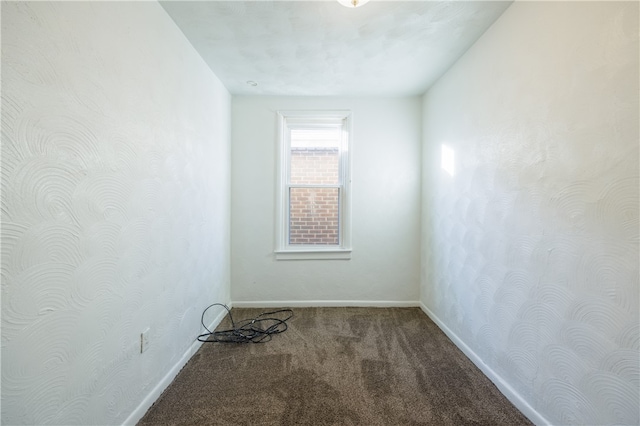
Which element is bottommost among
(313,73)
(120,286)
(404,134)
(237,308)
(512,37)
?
(237,308)

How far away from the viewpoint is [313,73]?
2215 millimetres

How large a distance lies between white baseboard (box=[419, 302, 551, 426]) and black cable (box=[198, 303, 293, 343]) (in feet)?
4.68

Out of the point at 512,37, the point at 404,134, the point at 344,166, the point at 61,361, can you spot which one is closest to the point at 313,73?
the point at 344,166

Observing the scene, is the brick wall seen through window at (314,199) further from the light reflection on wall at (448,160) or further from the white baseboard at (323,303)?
the light reflection on wall at (448,160)

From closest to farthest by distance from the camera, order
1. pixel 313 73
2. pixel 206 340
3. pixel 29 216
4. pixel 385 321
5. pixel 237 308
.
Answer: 1. pixel 29 216
2. pixel 206 340
3. pixel 313 73
4. pixel 385 321
5. pixel 237 308

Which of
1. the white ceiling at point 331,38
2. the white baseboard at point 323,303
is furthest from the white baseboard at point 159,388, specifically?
the white ceiling at point 331,38

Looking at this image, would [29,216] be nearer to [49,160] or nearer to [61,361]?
[49,160]

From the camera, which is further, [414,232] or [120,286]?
[414,232]

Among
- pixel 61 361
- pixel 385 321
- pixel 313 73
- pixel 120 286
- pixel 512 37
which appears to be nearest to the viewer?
pixel 61 361

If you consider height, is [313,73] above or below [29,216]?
above

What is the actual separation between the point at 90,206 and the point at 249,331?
1.65 m

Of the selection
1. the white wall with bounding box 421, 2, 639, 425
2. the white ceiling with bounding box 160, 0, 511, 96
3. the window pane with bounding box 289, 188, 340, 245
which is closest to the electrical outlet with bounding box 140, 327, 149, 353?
the window pane with bounding box 289, 188, 340, 245

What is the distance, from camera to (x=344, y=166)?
9.29 ft

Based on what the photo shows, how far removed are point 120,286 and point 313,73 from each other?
206cm
